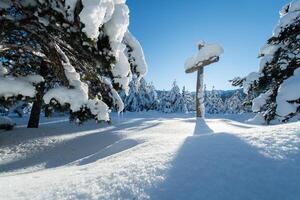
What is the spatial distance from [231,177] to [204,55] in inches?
492

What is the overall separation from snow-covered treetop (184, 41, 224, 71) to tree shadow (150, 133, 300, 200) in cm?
1163

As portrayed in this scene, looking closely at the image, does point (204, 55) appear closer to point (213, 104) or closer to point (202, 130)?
point (202, 130)

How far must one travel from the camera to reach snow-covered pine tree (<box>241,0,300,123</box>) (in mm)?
7715

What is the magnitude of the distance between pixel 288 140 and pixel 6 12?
5789 millimetres

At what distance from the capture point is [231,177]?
2.54 meters

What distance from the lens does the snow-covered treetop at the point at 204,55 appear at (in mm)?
14273

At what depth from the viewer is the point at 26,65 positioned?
849 cm

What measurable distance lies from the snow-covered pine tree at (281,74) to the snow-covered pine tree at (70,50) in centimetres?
A: 392

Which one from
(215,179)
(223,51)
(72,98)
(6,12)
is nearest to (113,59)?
(72,98)

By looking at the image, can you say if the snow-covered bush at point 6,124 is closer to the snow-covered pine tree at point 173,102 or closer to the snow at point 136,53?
the snow at point 136,53

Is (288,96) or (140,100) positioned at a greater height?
(140,100)

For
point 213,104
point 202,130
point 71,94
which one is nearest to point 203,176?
point 71,94

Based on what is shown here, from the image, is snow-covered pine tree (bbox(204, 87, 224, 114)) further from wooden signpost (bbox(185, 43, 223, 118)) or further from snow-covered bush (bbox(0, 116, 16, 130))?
snow-covered bush (bbox(0, 116, 16, 130))

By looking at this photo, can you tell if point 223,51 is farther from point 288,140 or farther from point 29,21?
point 288,140
